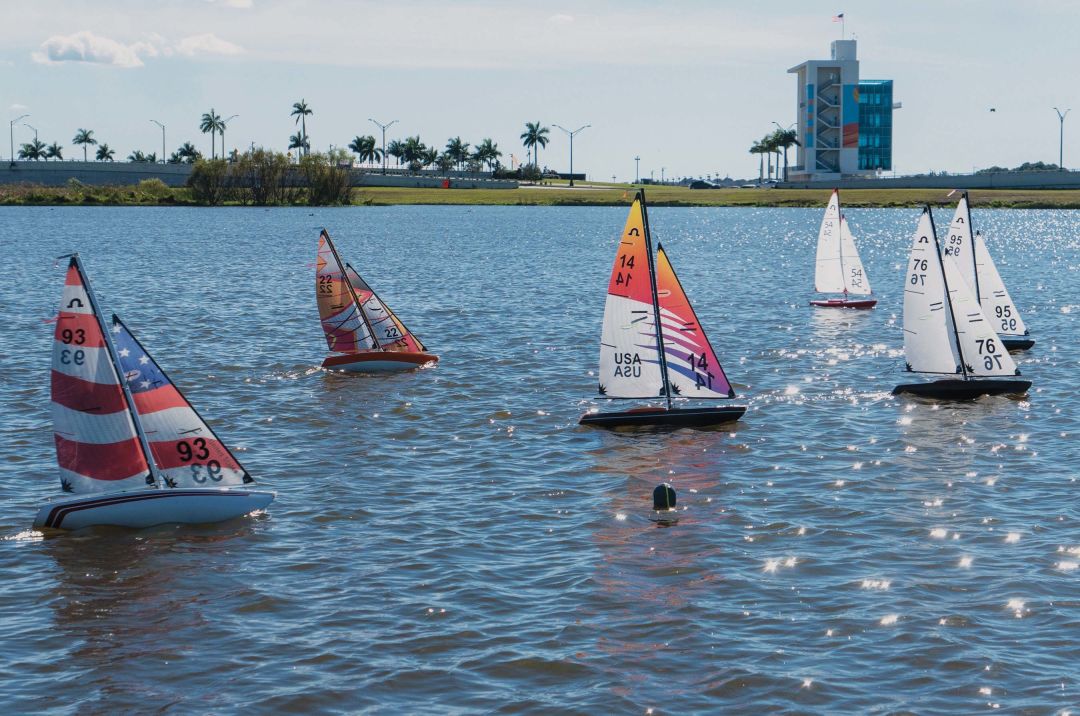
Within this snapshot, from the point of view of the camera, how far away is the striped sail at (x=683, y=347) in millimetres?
31156

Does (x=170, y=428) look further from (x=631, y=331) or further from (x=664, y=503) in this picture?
(x=631, y=331)

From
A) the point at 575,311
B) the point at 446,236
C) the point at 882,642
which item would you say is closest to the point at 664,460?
the point at 882,642

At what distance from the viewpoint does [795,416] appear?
34.3 m

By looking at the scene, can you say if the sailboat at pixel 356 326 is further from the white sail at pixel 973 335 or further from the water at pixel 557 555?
the white sail at pixel 973 335

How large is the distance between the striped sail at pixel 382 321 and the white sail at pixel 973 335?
56.3 feet

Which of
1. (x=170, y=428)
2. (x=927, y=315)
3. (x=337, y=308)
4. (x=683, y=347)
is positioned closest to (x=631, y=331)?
(x=683, y=347)

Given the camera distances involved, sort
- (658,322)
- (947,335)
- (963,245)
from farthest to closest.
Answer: (963,245), (947,335), (658,322)

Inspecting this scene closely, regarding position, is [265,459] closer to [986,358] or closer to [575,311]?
[986,358]

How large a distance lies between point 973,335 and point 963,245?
5.35 meters

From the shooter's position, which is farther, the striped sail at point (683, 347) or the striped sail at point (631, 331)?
the striped sail at point (683, 347)

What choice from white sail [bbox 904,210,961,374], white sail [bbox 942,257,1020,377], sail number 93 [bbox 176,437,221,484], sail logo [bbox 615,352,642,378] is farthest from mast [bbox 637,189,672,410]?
sail number 93 [bbox 176,437,221,484]

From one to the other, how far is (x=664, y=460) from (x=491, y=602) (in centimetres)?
990

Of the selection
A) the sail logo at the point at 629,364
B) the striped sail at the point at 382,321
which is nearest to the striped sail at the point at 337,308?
the striped sail at the point at 382,321

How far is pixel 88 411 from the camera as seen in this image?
899 inches
